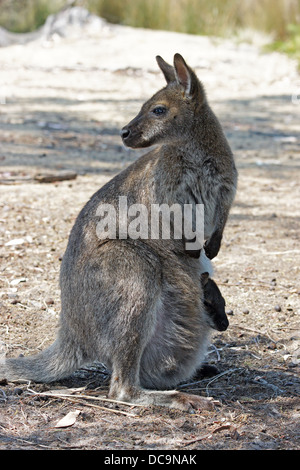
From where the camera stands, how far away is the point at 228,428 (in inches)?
119

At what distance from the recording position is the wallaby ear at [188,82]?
3.78m

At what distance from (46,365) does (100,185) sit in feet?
11.7

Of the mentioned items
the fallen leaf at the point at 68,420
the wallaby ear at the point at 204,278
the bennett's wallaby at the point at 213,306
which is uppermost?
the wallaby ear at the point at 204,278

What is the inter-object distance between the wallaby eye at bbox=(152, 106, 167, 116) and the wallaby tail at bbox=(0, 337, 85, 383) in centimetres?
135

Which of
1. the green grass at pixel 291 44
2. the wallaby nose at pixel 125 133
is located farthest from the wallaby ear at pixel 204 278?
the green grass at pixel 291 44

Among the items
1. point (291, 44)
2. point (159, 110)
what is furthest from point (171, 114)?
point (291, 44)

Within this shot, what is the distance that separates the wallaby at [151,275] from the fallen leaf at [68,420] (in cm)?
21

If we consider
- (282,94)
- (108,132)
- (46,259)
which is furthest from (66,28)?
(46,259)

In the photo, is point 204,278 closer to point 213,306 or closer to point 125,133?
point 213,306

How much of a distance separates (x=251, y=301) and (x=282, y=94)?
299 inches

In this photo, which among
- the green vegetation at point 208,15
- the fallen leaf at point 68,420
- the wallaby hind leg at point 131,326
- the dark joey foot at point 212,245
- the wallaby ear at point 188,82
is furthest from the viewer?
the green vegetation at point 208,15

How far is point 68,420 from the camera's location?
3.04 meters

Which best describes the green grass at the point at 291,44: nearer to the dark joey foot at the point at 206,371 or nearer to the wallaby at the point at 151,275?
the wallaby at the point at 151,275

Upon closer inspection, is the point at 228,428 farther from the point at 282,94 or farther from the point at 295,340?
the point at 282,94
